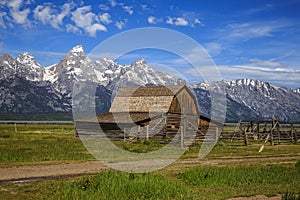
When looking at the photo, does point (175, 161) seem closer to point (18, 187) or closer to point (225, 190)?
point (225, 190)

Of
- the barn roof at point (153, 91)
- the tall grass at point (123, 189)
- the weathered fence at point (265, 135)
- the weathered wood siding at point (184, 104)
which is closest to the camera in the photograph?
the tall grass at point (123, 189)

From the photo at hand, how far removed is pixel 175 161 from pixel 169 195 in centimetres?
1378

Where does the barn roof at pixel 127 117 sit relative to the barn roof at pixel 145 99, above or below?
below

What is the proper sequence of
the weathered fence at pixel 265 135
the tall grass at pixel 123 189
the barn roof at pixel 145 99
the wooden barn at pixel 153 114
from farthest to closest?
the barn roof at pixel 145 99 < the weathered fence at pixel 265 135 < the wooden barn at pixel 153 114 < the tall grass at pixel 123 189

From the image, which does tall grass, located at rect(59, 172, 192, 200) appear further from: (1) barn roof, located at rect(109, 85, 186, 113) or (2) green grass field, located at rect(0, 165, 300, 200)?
(1) barn roof, located at rect(109, 85, 186, 113)

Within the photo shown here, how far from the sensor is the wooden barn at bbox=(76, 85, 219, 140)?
Answer: 5466 cm

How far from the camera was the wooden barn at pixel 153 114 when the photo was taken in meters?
54.7

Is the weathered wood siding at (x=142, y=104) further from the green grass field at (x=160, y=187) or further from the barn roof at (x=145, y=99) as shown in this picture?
the green grass field at (x=160, y=187)

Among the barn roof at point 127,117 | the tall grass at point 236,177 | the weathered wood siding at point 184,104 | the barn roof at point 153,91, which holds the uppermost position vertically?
the barn roof at point 153,91

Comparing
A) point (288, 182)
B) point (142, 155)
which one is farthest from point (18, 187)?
point (142, 155)

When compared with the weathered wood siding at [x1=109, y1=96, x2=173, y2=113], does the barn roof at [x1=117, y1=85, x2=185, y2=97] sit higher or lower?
higher

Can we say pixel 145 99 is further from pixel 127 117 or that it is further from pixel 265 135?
pixel 265 135

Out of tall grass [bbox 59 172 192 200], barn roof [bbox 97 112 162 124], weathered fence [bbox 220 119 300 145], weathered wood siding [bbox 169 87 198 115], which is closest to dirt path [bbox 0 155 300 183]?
tall grass [bbox 59 172 192 200]

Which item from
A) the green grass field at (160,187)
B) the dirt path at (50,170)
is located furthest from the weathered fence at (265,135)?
the green grass field at (160,187)
